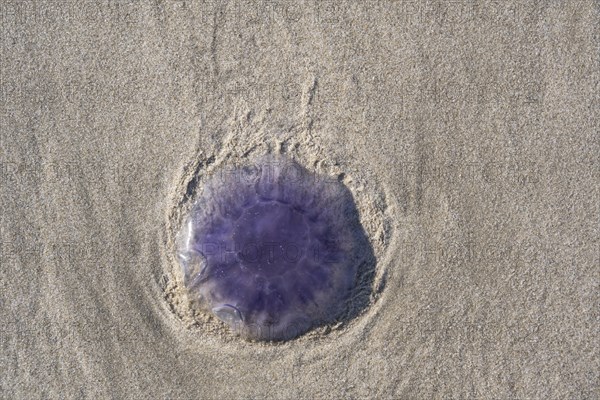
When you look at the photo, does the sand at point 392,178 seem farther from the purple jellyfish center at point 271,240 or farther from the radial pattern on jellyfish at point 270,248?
the purple jellyfish center at point 271,240

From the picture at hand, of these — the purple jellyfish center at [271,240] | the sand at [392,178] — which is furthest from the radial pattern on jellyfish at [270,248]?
the sand at [392,178]

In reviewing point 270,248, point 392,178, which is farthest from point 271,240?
point 392,178

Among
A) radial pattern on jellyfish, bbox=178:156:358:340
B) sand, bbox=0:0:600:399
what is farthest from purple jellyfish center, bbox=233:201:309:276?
sand, bbox=0:0:600:399

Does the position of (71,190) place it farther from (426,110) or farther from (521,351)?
(521,351)

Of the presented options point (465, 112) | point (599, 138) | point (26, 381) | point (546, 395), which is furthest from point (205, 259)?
point (599, 138)

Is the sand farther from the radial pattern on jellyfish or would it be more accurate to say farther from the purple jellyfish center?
the purple jellyfish center
